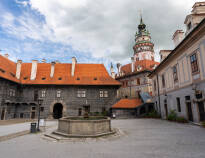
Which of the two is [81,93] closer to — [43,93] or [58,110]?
[58,110]

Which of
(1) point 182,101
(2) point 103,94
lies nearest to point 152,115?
(1) point 182,101

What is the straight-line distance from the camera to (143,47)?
169 feet

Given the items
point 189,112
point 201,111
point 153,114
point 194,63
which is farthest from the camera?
point 153,114

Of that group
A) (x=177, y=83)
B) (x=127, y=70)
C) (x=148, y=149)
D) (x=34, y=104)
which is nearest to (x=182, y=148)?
(x=148, y=149)

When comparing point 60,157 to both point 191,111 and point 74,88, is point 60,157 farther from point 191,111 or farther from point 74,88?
point 74,88

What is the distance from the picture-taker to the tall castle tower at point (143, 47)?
5039 centimetres

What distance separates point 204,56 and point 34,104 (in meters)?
27.4

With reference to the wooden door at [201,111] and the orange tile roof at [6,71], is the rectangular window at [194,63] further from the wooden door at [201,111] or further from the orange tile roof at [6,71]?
the orange tile roof at [6,71]

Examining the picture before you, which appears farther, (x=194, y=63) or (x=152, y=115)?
(x=152, y=115)

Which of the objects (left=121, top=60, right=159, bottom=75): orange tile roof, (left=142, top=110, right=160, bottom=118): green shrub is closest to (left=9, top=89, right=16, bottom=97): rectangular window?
(left=142, top=110, right=160, bottom=118): green shrub

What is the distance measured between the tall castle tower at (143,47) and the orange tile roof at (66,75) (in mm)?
24769

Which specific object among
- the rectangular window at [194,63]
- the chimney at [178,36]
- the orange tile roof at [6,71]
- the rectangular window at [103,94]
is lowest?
the rectangular window at [103,94]

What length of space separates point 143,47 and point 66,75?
3519cm

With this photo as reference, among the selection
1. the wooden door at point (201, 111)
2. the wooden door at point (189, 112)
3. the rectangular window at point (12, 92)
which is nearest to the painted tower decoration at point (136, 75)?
the wooden door at point (189, 112)
